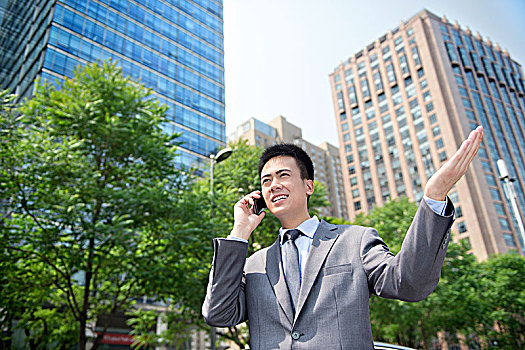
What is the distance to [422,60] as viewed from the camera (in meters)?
64.1

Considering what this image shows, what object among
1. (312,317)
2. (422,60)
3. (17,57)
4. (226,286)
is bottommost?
(312,317)

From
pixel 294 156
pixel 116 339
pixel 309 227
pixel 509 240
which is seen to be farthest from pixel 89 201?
pixel 509 240

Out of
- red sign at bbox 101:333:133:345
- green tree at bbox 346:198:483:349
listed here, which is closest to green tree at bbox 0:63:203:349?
green tree at bbox 346:198:483:349

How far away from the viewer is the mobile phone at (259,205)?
252 cm

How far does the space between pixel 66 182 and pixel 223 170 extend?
748 cm

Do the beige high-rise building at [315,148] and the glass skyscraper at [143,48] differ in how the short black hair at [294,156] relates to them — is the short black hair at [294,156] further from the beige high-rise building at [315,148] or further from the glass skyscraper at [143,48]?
the beige high-rise building at [315,148]

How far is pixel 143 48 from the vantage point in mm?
38906

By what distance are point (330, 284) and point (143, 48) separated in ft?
134

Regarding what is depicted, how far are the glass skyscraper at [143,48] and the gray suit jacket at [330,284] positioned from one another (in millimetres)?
30873

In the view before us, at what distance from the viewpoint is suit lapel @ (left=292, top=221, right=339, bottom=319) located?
2.03 meters

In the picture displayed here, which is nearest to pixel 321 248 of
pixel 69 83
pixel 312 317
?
pixel 312 317

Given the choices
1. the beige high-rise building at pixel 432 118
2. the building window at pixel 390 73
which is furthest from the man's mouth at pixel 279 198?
the building window at pixel 390 73

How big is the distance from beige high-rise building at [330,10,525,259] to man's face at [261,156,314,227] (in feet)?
179

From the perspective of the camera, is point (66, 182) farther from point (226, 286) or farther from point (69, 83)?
point (226, 286)
